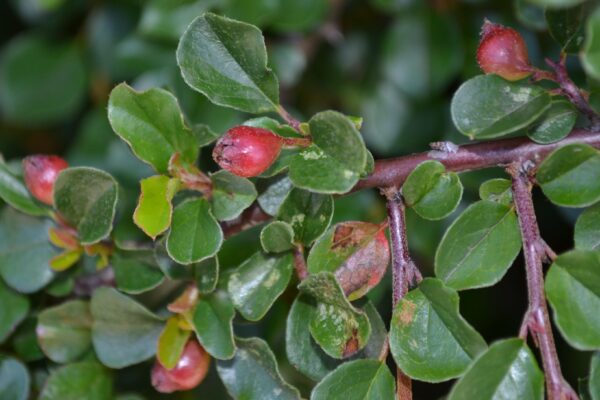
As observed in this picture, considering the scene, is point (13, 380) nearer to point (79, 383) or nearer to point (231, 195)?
point (79, 383)

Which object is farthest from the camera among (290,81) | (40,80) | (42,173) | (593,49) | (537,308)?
(40,80)

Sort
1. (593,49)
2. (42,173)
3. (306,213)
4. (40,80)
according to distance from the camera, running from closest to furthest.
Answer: (593,49), (306,213), (42,173), (40,80)

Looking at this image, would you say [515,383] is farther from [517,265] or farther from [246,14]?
[517,265]

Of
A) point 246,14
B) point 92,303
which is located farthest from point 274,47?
point 92,303

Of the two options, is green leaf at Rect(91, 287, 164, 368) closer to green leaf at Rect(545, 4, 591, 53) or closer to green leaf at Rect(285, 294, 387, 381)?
green leaf at Rect(285, 294, 387, 381)

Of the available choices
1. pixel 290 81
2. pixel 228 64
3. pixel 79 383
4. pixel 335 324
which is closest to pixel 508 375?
pixel 335 324

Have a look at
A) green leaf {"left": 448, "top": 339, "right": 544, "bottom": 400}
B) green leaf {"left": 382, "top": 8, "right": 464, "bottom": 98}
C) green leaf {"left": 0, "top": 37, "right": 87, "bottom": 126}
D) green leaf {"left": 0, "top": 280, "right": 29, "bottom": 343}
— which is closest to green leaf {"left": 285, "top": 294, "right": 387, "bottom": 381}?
green leaf {"left": 448, "top": 339, "right": 544, "bottom": 400}

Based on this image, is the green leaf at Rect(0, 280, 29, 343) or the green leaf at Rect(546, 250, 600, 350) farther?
the green leaf at Rect(0, 280, 29, 343)
